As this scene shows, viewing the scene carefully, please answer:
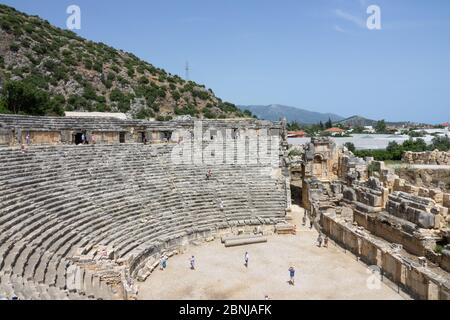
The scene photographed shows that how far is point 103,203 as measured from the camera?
16.7 meters

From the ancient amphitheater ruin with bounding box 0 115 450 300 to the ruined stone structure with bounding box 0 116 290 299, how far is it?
53mm

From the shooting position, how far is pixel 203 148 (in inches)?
958

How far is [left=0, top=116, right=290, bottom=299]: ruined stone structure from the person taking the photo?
11.7 metres

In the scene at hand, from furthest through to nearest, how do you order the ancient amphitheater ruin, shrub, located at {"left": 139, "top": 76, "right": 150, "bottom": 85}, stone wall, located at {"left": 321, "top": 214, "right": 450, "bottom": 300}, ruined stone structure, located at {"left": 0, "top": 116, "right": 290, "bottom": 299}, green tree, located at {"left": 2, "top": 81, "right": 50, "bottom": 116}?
shrub, located at {"left": 139, "top": 76, "right": 150, "bottom": 85} < green tree, located at {"left": 2, "top": 81, "right": 50, "bottom": 116} < the ancient amphitheater ruin < ruined stone structure, located at {"left": 0, "top": 116, "right": 290, "bottom": 299} < stone wall, located at {"left": 321, "top": 214, "right": 450, "bottom": 300}

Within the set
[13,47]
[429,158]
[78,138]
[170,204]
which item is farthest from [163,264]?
[13,47]

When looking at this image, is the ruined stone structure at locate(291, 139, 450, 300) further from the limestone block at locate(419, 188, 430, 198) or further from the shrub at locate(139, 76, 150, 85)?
the shrub at locate(139, 76, 150, 85)

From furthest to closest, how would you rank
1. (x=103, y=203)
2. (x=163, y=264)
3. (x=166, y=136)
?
(x=166, y=136), (x=103, y=203), (x=163, y=264)

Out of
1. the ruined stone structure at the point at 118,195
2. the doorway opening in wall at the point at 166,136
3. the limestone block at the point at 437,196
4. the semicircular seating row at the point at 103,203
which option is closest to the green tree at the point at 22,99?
the ruined stone structure at the point at 118,195

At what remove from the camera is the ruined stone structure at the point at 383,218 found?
1312cm

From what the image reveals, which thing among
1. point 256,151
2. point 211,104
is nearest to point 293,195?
point 256,151

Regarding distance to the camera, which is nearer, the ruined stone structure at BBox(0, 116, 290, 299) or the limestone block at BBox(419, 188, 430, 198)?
the ruined stone structure at BBox(0, 116, 290, 299)

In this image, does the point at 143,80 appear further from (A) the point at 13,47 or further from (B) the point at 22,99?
(B) the point at 22,99

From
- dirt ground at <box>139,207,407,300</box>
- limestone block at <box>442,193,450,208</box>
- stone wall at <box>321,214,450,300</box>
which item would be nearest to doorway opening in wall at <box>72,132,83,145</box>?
dirt ground at <box>139,207,407,300</box>

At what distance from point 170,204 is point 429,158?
1132 inches
